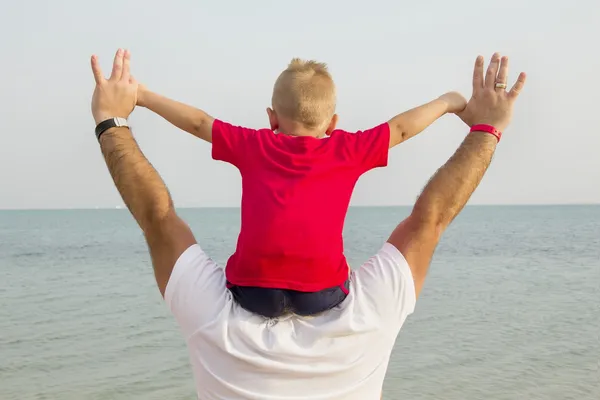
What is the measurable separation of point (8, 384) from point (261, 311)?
31.2ft

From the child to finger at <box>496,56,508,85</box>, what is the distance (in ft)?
1.94

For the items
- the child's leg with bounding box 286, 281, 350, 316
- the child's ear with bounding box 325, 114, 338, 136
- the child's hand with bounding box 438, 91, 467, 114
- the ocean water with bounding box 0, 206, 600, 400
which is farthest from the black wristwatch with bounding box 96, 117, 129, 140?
the ocean water with bounding box 0, 206, 600, 400

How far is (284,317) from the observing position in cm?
236

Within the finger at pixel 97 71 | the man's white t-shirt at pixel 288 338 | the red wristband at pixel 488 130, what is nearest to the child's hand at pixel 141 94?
the finger at pixel 97 71

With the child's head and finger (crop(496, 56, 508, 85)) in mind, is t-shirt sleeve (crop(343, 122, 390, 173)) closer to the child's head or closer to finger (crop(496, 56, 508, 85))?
the child's head

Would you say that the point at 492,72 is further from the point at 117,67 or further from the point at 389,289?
the point at 117,67

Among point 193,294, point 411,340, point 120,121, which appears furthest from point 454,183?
point 411,340

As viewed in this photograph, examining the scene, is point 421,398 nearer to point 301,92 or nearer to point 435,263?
point 301,92

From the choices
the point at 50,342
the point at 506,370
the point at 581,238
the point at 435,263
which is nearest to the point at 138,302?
the point at 50,342

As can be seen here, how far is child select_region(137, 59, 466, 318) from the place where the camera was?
232 cm

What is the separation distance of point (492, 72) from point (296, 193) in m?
1.06

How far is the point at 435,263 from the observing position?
29641mm

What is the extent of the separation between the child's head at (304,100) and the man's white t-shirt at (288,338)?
550 mm

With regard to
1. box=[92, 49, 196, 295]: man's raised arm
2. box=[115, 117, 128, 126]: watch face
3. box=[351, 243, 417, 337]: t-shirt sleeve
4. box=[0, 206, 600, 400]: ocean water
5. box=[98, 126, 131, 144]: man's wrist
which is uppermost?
box=[115, 117, 128, 126]: watch face
